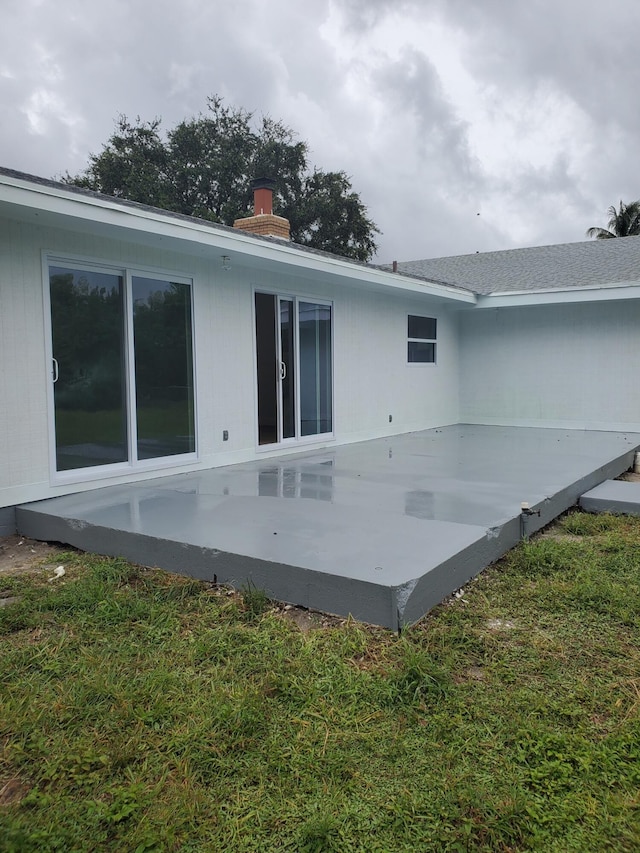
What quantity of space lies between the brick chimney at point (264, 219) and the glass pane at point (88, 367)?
4433 millimetres

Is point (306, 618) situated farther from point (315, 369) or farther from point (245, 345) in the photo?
point (315, 369)

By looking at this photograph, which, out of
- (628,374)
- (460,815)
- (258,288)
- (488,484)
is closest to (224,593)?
(460,815)

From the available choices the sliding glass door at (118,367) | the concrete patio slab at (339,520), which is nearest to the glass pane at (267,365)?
the concrete patio slab at (339,520)

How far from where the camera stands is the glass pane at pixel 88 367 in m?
5.57

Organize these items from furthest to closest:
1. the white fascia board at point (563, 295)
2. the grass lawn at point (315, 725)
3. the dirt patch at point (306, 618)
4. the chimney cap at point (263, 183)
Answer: the chimney cap at point (263, 183), the white fascia board at point (563, 295), the dirt patch at point (306, 618), the grass lawn at point (315, 725)

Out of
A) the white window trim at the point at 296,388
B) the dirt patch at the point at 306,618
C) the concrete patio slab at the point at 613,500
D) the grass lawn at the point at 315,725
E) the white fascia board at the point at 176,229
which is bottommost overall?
the grass lawn at the point at 315,725

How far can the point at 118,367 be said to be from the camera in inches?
236

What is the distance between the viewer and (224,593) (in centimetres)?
382

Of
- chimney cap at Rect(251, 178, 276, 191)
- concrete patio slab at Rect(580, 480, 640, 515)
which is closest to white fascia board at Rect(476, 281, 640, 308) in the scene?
chimney cap at Rect(251, 178, 276, 191)

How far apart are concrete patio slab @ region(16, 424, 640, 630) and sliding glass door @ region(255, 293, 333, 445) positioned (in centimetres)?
87

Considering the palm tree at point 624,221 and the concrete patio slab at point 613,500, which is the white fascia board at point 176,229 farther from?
the palm tree at point 624,221

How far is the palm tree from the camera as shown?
101ft

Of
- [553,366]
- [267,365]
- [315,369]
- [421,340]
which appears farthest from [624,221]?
[267,365]

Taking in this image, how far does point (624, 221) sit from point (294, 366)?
1127 inches
